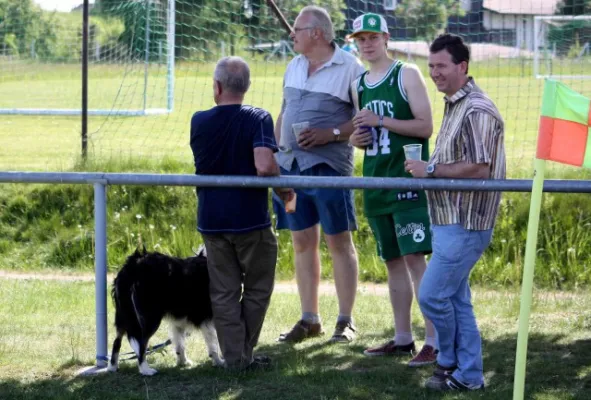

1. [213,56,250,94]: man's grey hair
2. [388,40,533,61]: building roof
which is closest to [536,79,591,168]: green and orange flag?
[213,56,250,94]: man's grey hair

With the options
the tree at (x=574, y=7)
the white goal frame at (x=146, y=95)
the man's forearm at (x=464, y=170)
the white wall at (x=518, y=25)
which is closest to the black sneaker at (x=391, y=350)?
the man's forearm at (x=464, y=170)

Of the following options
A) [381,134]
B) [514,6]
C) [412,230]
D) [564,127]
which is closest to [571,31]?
[514,6]

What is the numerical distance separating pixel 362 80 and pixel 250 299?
1.51m

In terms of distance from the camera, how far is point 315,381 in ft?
17.5

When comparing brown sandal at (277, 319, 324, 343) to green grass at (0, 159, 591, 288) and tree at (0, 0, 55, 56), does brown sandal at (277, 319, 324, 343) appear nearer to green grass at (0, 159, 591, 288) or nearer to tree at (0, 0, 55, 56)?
green grass at (0, 159, 591, 288)

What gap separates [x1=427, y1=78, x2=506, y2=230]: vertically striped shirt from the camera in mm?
4695

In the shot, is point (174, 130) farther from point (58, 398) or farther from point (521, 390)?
point (521, 390)

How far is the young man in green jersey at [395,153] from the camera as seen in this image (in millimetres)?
5621

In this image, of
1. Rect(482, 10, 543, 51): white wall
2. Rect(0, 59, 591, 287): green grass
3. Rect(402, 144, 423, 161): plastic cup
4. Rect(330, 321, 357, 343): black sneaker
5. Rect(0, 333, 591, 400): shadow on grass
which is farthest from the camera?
Rect(482, 10, 543, 51): white wall

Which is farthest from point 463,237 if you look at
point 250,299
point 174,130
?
point 174,130

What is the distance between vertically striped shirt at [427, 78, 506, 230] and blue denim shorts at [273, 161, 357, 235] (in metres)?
1.37

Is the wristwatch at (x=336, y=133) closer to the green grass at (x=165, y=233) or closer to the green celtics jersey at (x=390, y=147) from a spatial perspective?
the green celtics jersey at (x=390, y=147)

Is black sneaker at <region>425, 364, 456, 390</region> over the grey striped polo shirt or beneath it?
beneath

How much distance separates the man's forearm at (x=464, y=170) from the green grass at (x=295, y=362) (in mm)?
1122
